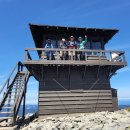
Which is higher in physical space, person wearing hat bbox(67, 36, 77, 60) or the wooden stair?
Answer: person wearing hat bbox(67, 36, 77, 60)

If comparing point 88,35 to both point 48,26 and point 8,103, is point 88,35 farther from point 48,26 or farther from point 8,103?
point 8,103

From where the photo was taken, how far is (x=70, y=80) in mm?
18906

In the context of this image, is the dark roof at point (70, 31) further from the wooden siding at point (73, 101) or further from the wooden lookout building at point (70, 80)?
the wooden siding at point (73, 101)

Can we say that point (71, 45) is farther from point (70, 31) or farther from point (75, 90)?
point (75, 90)

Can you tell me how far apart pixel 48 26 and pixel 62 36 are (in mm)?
1713

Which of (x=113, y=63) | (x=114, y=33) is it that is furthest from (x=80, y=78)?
(x=114, y=33)

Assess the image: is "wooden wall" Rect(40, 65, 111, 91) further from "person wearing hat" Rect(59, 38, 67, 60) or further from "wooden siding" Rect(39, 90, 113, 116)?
"person wearing hat" Rect(59, 38, 67, 60)

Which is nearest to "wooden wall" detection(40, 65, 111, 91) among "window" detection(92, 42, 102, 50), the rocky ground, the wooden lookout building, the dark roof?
the wooden lookout building

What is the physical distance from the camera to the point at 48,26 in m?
19.5

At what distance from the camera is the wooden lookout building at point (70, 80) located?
18.0m

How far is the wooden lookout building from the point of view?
1797 cm

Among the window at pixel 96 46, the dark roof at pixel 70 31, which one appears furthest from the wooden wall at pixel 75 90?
the dark roof at pixel 70 31

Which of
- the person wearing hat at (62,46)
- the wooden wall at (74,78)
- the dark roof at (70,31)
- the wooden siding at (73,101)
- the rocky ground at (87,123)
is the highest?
the dark roof at (70,31)

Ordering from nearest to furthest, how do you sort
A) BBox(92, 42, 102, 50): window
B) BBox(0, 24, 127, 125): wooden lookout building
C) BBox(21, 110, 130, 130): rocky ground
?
BBox(21, 110, 130, 130): rocky ground → BBox(0, 24, 127, 125): wooden lookout building → BBox(92, 42, 102, 50): window
